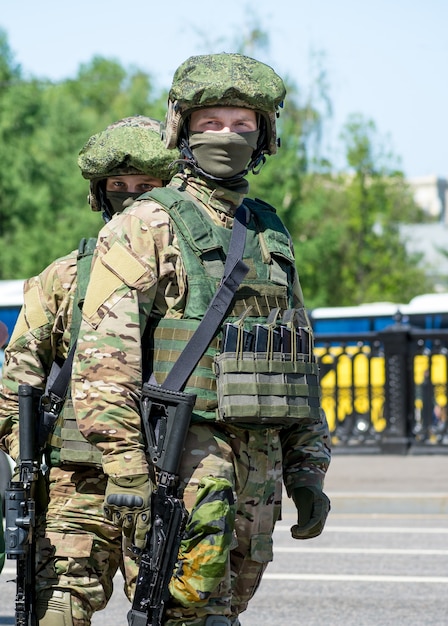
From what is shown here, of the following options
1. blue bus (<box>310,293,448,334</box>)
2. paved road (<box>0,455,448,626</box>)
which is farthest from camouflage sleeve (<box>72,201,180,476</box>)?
blue bus (<box>310,293,448,334</box>)

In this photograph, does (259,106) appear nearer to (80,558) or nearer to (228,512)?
(228,512)

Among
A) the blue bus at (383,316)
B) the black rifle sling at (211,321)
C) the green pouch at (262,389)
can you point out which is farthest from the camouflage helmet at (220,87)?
the blue bus at (383,316)

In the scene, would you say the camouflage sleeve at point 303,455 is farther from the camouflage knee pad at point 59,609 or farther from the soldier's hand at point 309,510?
the camouflage knee pad at point 59,609

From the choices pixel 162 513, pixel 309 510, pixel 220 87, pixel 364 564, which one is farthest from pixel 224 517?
pixel 364 564

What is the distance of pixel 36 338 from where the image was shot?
17.1 ft

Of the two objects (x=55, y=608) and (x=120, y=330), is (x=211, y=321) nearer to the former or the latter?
(x=120, y=330)

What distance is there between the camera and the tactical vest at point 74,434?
477 cm

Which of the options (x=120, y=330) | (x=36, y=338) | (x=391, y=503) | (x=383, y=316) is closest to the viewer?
(x=120, y=330)

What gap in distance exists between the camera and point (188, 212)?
13.8 ft

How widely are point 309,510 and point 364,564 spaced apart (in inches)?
196

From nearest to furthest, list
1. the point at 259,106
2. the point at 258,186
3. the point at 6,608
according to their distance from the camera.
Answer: the point at 259,106 → the point at 6,608 → the point at 258,186

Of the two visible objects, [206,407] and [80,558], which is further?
[80,558]

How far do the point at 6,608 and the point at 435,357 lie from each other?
10.4 meters

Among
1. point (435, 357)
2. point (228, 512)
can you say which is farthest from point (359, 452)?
point (228, 512)
